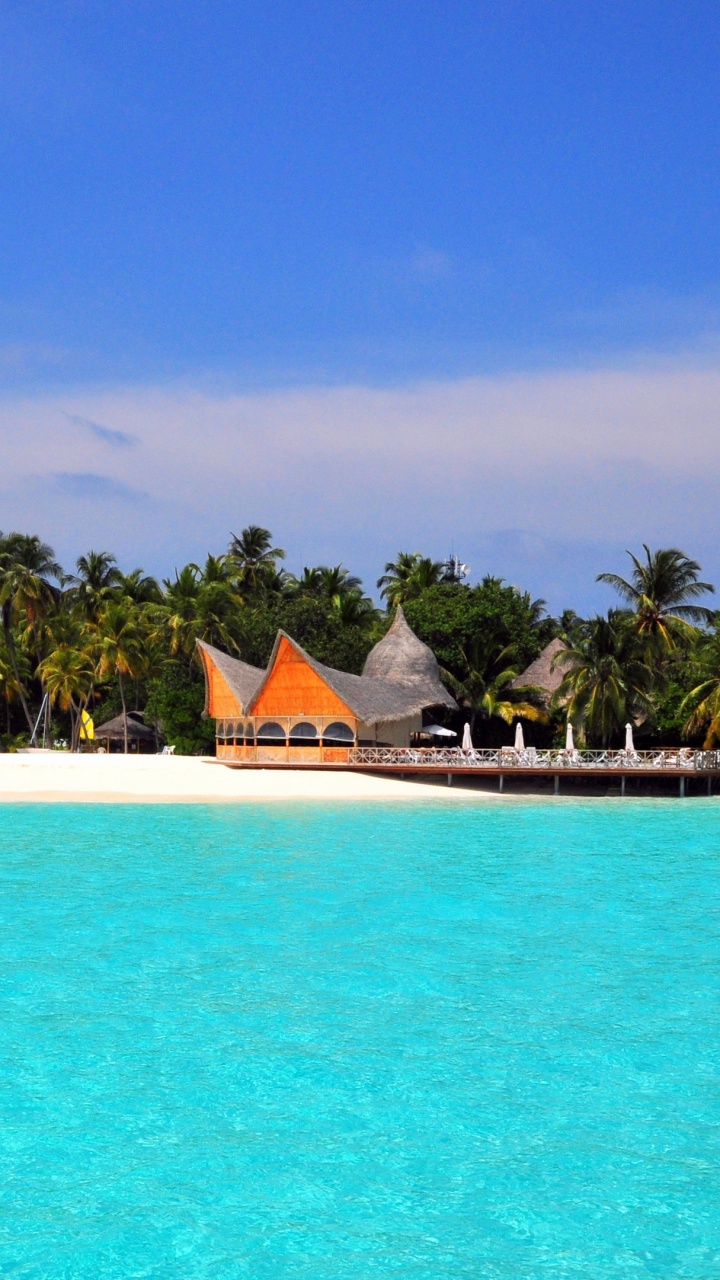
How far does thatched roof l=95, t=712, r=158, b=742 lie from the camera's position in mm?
55469

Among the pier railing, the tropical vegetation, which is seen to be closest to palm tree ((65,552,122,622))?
the tropical vegetation

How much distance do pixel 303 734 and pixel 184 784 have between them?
5.14m

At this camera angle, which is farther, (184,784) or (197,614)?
(197,614)

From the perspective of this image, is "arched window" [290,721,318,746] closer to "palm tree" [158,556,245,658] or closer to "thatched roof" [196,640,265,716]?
"thatched roof" [196,640,265,716]

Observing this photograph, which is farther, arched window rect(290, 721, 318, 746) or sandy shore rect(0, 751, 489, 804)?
arched window rect(290, 721, 318, 746)

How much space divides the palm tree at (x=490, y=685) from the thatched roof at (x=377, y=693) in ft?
7.03

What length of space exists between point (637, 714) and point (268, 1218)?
34860 mm

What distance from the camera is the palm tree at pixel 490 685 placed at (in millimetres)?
45000

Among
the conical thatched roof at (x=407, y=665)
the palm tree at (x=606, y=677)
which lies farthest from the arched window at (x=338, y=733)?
the palm tree at (x=606, y=677)

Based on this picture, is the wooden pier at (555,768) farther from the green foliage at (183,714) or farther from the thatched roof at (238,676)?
the green foliage at (183,714)

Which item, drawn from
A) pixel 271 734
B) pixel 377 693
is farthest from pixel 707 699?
pixel 271 734

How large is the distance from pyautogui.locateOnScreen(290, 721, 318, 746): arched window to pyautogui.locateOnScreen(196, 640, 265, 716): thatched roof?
5.76 ft

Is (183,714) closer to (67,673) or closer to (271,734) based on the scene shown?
(67,673)

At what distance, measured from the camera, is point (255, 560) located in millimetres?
63406
